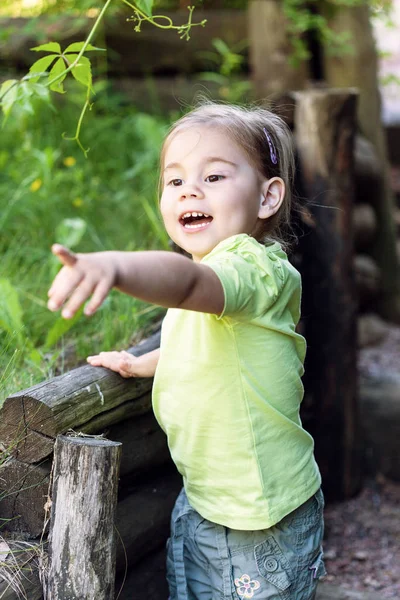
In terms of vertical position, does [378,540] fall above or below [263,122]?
below

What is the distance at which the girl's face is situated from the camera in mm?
1673

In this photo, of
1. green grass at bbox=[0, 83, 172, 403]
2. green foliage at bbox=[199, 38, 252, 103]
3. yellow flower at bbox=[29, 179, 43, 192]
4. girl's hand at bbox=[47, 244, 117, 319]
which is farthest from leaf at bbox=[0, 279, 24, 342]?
green foliage at bbox=[199, 38, 252, 103]

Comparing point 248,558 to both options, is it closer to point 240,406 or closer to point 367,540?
point 240,406

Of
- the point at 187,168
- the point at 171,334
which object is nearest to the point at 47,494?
the point at 171,334

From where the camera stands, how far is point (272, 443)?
1708 millimetres

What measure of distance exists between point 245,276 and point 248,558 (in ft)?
2.25

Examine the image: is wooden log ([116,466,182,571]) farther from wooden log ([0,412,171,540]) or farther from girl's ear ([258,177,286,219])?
girl's ear ([258,177,286,219])

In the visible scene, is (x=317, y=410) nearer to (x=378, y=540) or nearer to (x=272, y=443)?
(x=378, y=540)

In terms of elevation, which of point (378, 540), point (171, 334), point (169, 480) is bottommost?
point (378, 540)

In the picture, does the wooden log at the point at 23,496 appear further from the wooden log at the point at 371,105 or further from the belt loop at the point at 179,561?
the wooden log at the point at 371,105

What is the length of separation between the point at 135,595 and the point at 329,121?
1955mm

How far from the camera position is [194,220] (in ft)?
5.60

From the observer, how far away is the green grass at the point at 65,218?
248 cm

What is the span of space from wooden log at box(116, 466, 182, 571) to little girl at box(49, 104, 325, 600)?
0.93 feet
